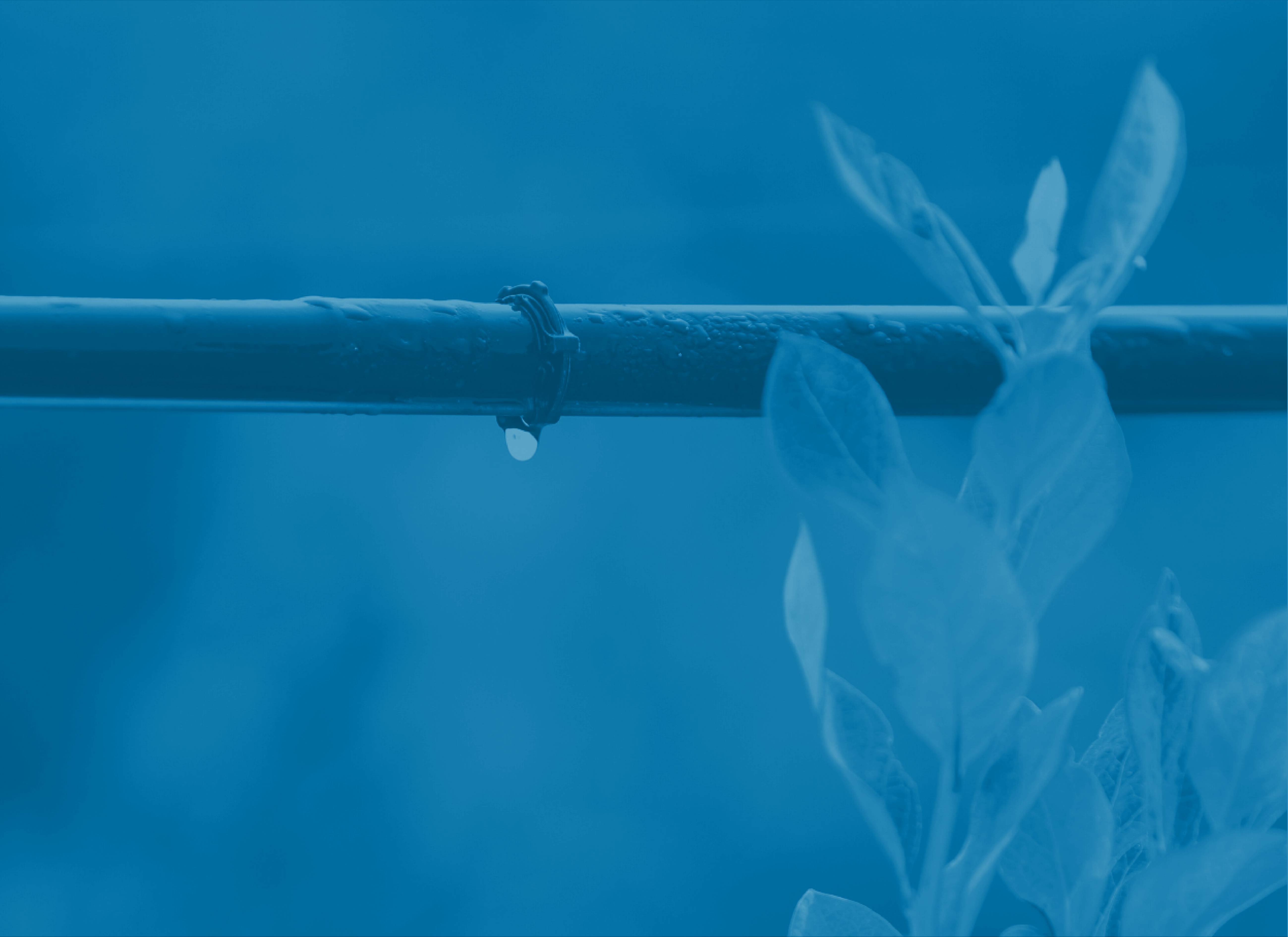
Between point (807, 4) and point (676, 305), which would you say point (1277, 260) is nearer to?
point (807, 4)

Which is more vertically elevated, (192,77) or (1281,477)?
(192,77)

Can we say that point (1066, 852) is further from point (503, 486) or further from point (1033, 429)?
point (503, 486)

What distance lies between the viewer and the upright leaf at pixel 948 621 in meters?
0.18

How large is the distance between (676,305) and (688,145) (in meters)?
0.88

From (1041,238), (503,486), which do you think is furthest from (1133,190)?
(503,486)

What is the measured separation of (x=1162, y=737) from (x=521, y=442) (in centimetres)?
21

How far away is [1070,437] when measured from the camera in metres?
0.19

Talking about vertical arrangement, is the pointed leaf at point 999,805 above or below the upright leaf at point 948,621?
below

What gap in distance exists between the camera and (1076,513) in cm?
21

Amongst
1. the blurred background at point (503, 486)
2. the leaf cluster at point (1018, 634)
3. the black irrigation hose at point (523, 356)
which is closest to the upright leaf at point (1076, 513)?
the leaf cluster at point (1018, 634)

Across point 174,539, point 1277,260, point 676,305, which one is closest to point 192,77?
point 174,539

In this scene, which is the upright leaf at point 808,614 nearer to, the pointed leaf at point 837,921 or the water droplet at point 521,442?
the pointed leaf at point 837,921

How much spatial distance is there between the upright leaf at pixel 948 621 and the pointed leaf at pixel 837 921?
0.14 feet

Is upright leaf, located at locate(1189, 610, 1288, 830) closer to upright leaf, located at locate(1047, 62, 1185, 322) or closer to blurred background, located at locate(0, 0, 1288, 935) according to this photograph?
upright leaf, located at locate(1047, 62, 1185, 322)
